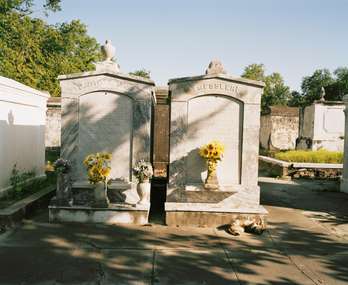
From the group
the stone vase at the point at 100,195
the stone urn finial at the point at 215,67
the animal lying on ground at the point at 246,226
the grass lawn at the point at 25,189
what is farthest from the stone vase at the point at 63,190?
the stone urn finial at the point at 215,67

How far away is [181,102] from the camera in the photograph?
6.91 meters

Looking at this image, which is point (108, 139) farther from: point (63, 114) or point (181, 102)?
point (181, 102)

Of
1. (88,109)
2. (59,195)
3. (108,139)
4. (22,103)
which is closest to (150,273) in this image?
(59,195)

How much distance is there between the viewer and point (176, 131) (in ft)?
22.7

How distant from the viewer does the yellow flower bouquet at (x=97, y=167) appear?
257 inches

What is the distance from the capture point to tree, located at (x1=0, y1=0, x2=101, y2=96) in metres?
18.3

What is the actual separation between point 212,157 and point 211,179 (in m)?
0.47

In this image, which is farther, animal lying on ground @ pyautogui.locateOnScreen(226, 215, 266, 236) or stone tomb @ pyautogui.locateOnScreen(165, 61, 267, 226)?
stone tomb @ pyautogui.locateOnScreen(165, 61, 267, 226)

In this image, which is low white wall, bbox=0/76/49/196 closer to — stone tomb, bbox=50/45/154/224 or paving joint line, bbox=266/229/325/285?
stone tomb, bbox=50/45/154/224

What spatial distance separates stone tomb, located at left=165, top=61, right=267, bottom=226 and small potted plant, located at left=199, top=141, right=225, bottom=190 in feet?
0.49

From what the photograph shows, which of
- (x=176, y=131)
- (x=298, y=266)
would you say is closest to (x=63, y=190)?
(x=176, y=131)

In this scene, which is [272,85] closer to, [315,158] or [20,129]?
[315,158]

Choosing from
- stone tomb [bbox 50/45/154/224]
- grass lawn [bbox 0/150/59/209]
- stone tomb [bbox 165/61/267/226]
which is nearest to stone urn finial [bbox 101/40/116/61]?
stone tomb [bbox 50/45/154/224]

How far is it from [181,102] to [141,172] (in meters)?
1.57
